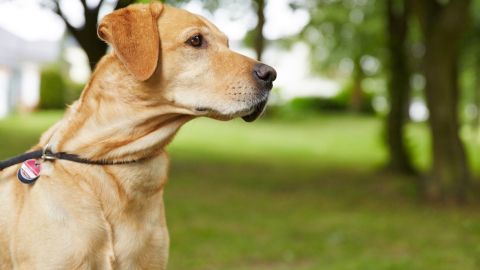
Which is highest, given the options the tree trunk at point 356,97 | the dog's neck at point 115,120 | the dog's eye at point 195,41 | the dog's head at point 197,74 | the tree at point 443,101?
the dog's eye at point 195,41

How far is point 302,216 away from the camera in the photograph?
42.8 feet

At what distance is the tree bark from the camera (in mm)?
13688

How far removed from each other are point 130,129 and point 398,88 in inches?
622

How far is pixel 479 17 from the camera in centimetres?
2345

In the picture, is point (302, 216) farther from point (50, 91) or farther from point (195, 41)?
point (50, 91)

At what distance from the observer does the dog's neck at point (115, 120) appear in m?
3.94

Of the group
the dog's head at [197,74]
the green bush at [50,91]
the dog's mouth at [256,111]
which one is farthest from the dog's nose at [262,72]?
the green bush at [50,91]

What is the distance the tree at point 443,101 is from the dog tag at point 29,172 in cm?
1083

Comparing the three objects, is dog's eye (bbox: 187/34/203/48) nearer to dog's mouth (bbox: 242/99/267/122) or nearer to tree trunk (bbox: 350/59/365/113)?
dog's mouth (bbox: 242/99/267/122)

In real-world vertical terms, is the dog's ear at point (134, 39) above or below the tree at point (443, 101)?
above

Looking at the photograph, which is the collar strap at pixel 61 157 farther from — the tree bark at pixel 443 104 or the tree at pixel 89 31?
the tree bark at pixel 443 104

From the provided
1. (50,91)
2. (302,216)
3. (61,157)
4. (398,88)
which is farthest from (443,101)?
(50,91)

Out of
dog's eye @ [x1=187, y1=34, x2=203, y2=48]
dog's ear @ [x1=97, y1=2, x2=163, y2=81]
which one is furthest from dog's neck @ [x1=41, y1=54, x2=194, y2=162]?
dog's eye @ [x1=187, y1=34, x2=203, y2=48]

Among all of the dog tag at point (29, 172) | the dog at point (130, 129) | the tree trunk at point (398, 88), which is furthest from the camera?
the tree trunk at point (398, 88)
